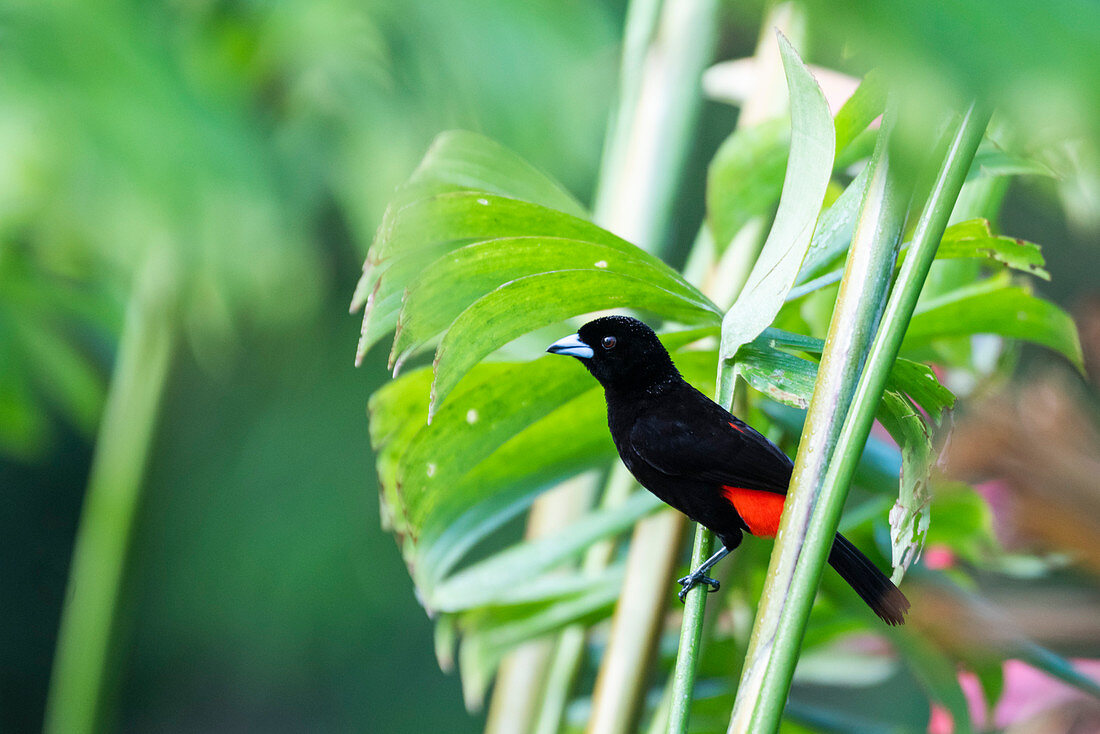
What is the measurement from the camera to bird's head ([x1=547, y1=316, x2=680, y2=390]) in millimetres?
187

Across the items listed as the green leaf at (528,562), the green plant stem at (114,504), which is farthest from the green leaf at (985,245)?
the green plant stem at (114,504)

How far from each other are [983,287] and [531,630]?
25cm

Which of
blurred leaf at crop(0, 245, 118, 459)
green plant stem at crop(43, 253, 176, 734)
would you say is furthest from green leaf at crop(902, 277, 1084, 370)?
blurred leaf at crop(0, 245, 118, 459)

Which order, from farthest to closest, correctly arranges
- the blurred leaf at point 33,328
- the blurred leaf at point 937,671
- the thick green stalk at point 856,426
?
the blurred leaf at point 33,328 < the blurred leaf at point 937,671 < the thick green stalk at point 856,426

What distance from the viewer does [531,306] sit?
0.17m

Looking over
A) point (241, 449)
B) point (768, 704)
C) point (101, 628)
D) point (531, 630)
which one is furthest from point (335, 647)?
point (768, 704)

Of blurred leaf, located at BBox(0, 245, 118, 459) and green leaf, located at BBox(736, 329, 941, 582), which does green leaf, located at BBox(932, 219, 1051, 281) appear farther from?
blurred leaf, located at BBox(0, 245, 118, 459)

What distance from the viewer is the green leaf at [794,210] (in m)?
0.16

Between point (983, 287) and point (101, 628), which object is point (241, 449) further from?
point (983, 287)

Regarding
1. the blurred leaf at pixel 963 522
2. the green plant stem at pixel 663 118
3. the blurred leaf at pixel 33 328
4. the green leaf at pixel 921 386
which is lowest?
the blurred leaf at pixel 963 522

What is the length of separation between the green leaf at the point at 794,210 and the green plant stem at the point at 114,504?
434 millimetres

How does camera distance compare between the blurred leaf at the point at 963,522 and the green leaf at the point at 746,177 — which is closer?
the green leaf at the point at 746,177

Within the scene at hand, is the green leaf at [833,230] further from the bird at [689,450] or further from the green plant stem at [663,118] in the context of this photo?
the green plant stem at [663,118]

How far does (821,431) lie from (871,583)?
0.03 m
